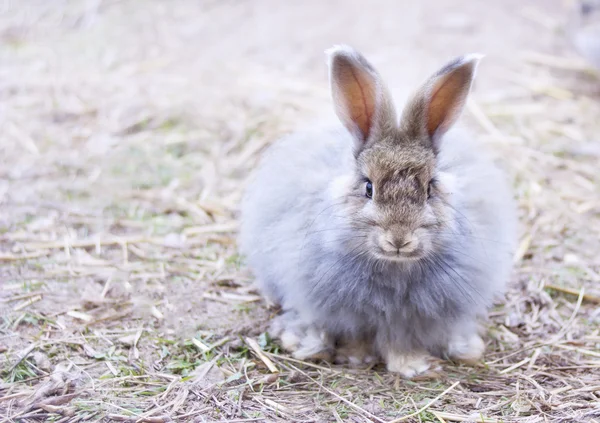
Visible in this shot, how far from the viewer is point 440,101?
267 cm

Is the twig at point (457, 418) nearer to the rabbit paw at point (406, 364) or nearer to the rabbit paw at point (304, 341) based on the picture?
the rabbit paw at point (406, 364)

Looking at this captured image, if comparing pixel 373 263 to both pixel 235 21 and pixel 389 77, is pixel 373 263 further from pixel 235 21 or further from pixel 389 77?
pixel 235 21

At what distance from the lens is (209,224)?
399cm

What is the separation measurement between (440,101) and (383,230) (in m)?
0.53

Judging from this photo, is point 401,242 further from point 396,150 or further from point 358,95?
point 358,95

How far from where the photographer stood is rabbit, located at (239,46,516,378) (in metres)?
2.61

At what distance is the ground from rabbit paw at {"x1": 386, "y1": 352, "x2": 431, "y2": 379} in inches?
2.4

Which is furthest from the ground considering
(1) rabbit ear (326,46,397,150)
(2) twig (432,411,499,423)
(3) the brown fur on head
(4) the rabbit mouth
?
(1) rabbit ear (326,46,397,150)

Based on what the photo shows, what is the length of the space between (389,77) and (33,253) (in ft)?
9.66

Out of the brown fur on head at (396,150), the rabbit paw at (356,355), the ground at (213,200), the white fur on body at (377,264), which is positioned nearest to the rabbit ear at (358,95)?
the brown fur on head at (396,150)

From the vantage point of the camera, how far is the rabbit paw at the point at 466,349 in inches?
118

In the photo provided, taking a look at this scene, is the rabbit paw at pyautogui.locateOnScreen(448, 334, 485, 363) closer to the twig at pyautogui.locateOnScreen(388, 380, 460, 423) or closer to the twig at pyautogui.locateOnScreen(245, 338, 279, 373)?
the twig at pyautogui.locateOnScreen(388, 380, 460, 423)

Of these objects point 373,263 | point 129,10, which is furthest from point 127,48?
point 373,263

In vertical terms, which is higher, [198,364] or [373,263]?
[373,263]
